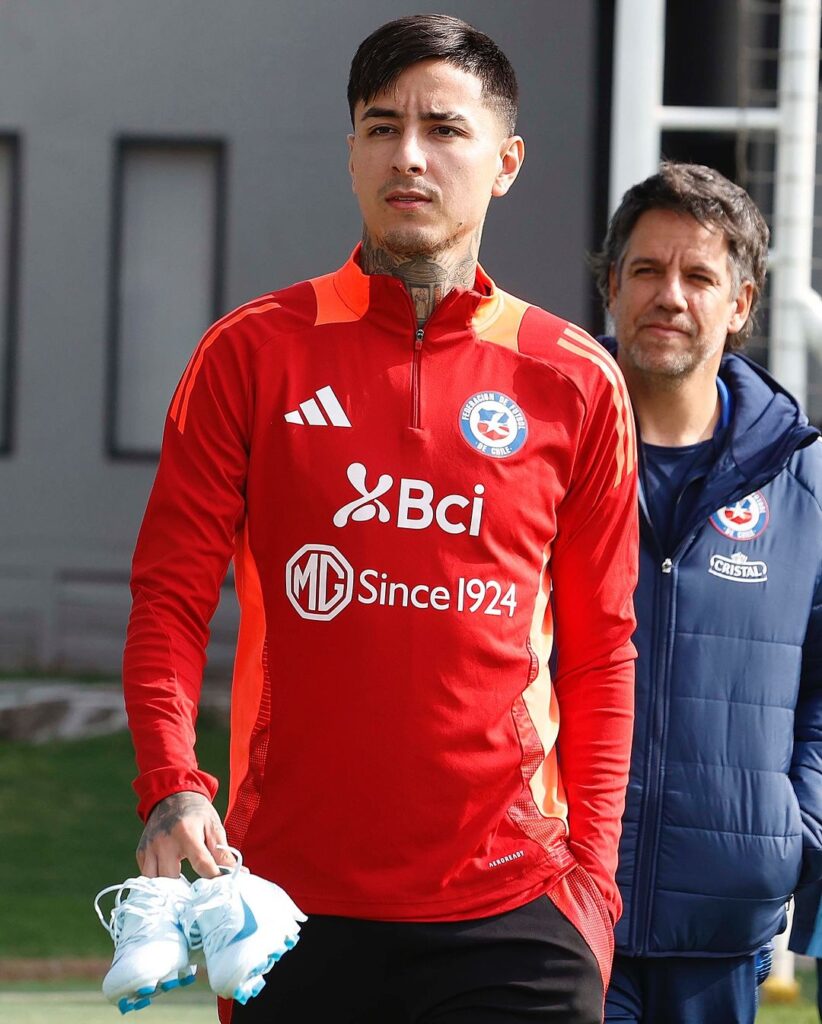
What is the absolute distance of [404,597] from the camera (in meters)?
2.36

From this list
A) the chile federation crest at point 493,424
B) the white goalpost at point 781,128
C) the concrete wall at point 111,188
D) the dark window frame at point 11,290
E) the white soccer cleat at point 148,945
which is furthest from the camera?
the dark window frame at point 11,290

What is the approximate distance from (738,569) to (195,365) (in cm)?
112

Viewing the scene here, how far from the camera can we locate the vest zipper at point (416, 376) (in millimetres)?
2436

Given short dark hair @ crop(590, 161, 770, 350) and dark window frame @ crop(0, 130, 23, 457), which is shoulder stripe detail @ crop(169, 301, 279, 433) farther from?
dark window frame @ crop(0, 130, 23, 457)

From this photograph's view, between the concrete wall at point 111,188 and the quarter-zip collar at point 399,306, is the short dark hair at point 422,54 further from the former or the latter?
the concrete wall at point 111,188

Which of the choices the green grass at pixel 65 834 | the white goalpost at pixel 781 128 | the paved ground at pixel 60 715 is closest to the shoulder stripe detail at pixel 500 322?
A: the white goalpost at pixel 781 128

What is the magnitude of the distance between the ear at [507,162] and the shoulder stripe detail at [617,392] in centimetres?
23

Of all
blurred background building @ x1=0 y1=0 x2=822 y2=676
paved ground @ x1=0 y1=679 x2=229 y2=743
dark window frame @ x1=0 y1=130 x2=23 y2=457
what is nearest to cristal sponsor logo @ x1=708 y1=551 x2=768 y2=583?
paved ground @ x1=0 y1=679 x2=229 y2=743

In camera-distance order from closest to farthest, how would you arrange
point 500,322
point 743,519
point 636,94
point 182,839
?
point 182,839, point 500,322, point 743,519, point 636,94

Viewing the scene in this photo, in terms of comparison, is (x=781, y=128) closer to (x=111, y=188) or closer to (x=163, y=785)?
(x=163, y=785)

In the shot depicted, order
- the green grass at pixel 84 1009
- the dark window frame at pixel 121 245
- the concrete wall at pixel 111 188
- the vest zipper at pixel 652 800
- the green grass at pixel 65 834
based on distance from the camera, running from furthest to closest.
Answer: the dark window frame at pixel 121 245, the concrete wall at pixel 111 188, the green grass at pixel 65 834, the green grass at pixel 84 1009, the vest zipper at pixel 652 800

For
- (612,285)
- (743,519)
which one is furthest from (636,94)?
(743,519)

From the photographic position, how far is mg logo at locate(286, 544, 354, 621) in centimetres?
237

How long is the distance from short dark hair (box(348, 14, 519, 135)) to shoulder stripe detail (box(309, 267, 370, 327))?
27cm
